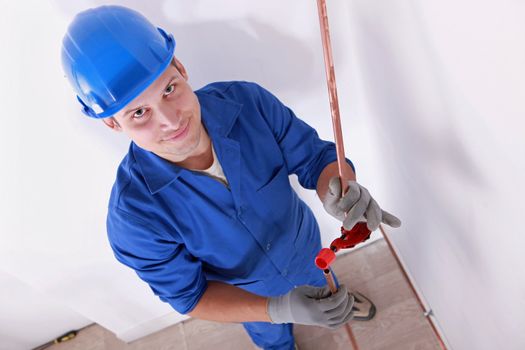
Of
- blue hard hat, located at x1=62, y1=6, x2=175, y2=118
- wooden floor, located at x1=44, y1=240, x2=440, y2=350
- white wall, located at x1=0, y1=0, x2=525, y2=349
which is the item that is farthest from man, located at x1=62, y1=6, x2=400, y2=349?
wooden floor, located at x1=44, y1=240, x2=440, y2=350

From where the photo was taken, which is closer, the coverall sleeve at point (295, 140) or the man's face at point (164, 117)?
the man's face at point (164, 117)

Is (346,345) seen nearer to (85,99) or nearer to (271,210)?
(271,210)

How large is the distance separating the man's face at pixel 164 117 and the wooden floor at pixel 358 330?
3.57ft

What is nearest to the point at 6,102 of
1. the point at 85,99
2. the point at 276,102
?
the point at 85,99

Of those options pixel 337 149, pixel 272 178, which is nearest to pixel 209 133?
pixel 272 178

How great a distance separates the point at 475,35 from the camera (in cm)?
58

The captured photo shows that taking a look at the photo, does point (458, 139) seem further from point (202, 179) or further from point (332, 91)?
point (202, 179)

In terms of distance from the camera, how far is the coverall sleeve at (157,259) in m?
0.86

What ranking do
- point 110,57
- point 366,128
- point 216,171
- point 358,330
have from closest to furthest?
point 110,57, point 216,171, point 366,128, point 358,330

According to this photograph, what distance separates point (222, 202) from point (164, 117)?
265 mm

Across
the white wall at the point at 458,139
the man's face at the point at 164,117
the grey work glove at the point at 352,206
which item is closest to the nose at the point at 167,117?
the man's face at the point at 164,117

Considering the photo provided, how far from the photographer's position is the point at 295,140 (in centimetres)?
101

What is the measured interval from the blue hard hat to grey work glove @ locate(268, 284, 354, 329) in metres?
0.62

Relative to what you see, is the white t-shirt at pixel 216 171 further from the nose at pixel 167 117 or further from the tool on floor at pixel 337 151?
the tool on floor at pixel 337 151
